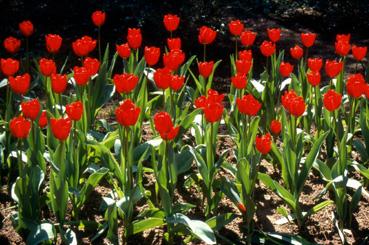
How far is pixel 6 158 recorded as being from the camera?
382cm

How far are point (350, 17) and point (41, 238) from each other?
215 inches

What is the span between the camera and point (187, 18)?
6.61 metres

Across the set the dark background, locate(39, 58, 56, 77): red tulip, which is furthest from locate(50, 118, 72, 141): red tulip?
the dark background

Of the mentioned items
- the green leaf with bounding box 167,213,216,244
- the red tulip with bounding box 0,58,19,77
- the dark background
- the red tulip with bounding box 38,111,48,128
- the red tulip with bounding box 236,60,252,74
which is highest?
the red tulip with bounding box 0,58,19,77

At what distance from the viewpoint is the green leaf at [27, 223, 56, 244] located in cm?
301

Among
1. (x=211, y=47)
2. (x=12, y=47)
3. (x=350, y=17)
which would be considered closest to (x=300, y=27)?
(x=350, y=17)

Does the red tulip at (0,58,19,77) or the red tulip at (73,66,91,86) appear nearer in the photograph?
the red tulip at (73,66,91,86)

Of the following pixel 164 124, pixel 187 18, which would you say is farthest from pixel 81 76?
pixel 187 18

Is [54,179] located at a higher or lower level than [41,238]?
higher

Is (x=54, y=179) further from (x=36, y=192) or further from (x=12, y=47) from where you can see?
(x=12, y=47)

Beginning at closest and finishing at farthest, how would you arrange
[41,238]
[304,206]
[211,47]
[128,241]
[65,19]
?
1. [41,238]
2. [128,241]
3. [304,206]
4. [211,47]
5. [65,19]

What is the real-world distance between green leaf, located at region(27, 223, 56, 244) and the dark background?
140 inches

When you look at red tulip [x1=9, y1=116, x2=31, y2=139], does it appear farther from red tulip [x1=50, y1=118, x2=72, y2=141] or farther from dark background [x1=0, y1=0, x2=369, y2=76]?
dark background [x1=0, y1=0, x2=369, y2=76]

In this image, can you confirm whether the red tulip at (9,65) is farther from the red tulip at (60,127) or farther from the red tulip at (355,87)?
the red tulip at (355,87)
